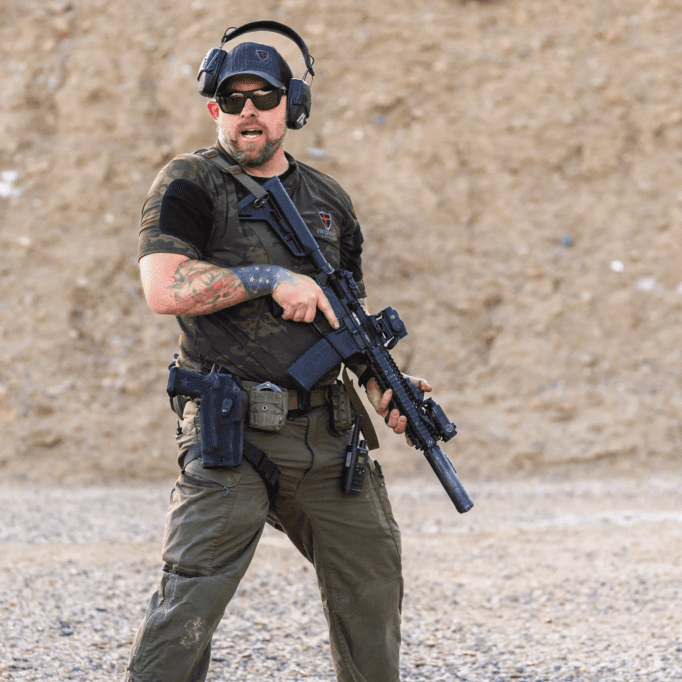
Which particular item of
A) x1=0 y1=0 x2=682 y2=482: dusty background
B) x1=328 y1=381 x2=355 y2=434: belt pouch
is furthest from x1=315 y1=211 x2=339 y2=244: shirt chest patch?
x1=0 y1=0 x2=682 y2=482: dusty background

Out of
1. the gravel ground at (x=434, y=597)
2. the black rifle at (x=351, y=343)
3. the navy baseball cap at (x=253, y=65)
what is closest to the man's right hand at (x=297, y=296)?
the black rifle at (x=351, y=343)

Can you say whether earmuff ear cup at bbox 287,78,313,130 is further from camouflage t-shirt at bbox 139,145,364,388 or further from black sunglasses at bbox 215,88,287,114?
camouflage t-shirt at bbox 139,145,364,388

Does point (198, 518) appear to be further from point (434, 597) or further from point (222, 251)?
point (434, 597)

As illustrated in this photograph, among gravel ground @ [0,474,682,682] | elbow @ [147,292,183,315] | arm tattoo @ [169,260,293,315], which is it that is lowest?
gravel ground @ [0,474,682,682]

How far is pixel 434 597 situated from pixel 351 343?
2815 millimetres

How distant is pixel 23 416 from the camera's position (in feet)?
33.8

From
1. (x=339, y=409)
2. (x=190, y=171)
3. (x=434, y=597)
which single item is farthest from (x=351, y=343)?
(x=434, y=597)

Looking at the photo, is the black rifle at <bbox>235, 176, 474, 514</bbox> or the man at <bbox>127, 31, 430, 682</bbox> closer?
the man at <bbox>127, 31, 430, 682</bbox>

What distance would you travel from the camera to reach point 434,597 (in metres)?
5.23

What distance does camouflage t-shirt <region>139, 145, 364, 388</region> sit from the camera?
2.64 metres

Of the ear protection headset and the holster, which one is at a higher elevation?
the ear protection headset

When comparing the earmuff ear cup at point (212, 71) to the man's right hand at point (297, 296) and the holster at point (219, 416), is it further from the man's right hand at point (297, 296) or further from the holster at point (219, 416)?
the holster at point (219, 416)

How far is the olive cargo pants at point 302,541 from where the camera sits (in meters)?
2.50

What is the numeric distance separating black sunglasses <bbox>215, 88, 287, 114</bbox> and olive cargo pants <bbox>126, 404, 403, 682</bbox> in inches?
39.3
